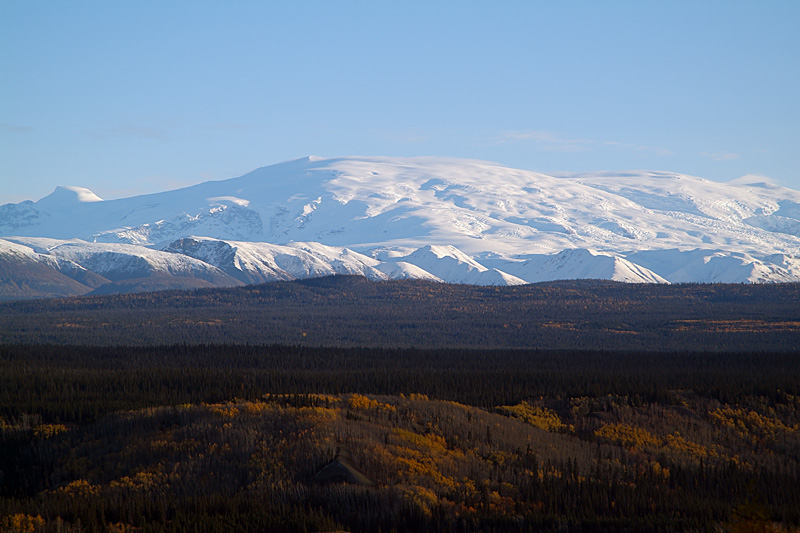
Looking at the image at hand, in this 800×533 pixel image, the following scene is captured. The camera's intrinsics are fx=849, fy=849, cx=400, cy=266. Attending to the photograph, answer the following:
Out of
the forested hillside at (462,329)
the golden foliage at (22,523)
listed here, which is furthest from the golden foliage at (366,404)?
the forested hillside at (462,329)

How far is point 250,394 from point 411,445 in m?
25.1

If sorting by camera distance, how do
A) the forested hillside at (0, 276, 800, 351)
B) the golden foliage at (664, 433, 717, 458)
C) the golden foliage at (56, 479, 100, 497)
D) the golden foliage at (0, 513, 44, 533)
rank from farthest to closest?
the forested hillside at (0, 276, 800, 351) → the golden foliage at (664, 433, 717, 458) → the golden foliage at (56, 479, 100, 497) → the golden foliage at (0, 513, 44, 533)

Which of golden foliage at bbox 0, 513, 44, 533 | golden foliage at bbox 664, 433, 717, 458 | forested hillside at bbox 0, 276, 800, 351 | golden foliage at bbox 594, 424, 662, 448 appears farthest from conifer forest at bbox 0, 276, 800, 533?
forested hillside at bbox 0, 276, 800, 351

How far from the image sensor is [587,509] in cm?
3881

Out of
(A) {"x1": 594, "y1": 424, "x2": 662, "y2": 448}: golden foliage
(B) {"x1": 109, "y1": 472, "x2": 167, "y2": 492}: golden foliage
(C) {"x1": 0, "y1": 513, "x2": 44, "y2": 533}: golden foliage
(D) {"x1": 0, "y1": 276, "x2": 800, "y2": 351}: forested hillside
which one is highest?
(C) {"x1": 0, "y1": 513, "x2": 44, "y2": 533}: golden foliage

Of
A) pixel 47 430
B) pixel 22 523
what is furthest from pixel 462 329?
pixel 22 523

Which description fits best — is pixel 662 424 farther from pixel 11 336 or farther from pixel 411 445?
pixel 11 336

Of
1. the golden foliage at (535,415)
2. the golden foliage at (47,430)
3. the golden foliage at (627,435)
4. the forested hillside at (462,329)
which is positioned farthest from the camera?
the forested hillside at (462,329)

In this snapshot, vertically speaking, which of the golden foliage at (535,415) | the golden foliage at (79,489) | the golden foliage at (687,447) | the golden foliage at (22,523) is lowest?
the golden foliage at (687,447)

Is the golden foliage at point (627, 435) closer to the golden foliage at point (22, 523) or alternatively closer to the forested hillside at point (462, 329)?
the golden foliage at point (22, 523)

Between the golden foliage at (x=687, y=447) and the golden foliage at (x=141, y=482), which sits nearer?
the golden foliage at (x=141, y=482)

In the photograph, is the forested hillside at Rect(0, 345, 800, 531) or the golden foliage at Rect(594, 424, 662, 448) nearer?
the forested hillside at Rect(0, 345, 800, 531)

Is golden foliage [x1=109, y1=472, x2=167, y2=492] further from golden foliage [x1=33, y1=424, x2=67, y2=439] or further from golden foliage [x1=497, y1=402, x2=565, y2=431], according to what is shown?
golden foliage [x1=497, y1=402, x2=565, y2=431]

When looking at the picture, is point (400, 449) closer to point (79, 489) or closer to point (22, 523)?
point (79, 489)
